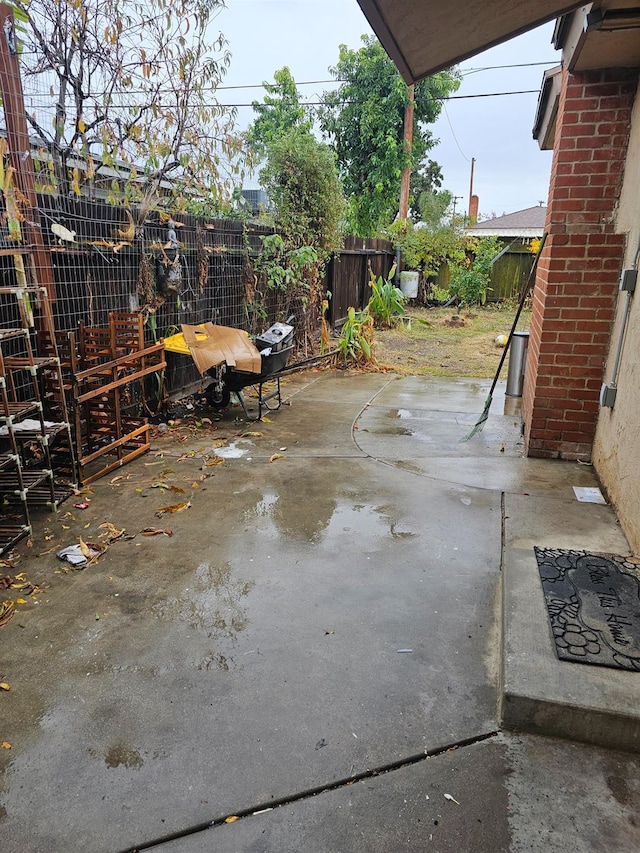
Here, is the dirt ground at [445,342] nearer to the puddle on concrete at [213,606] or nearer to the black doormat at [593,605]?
the black doormat at [593,605]

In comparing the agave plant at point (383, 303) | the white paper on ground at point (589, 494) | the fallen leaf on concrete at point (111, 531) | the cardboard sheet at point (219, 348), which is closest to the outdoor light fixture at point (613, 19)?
the white paper on ground at point (589, 494)

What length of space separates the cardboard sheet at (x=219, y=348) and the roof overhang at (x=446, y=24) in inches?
111

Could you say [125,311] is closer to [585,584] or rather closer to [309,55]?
[585,584]

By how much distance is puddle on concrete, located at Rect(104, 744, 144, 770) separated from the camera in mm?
1722

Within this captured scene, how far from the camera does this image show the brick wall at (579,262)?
3.78 meters

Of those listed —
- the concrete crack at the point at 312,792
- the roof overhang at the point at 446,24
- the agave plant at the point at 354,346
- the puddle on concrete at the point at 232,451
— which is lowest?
the concrete crack at the point at 312,792

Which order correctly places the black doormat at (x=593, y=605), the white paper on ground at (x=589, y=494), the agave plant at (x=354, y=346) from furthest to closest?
1. the agave plant at (x=354, y=346)
2. the white paper on ground at (x=589, y=494)
3. the black doormat at (x=593, y=605)

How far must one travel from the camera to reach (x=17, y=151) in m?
3.60

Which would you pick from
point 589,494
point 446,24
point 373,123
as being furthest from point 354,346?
point 373,123

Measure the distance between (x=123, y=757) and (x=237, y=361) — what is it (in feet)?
→ 12.2

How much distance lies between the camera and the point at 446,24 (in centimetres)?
237

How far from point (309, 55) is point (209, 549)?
20674mm

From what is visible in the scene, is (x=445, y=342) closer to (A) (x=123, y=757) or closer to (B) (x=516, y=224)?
(A) (x=123, y=757)

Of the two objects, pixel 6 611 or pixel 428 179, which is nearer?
pixel 6 611
